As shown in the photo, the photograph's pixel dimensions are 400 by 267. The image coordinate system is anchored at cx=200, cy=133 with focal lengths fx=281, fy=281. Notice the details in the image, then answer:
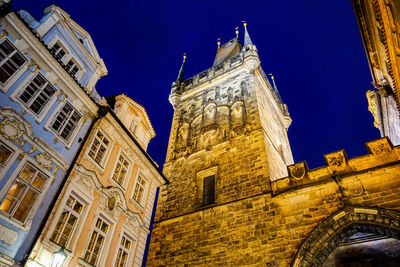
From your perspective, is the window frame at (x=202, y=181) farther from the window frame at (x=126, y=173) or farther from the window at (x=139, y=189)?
the window frame at (x=126, y=173)

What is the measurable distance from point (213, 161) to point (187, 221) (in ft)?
10.3

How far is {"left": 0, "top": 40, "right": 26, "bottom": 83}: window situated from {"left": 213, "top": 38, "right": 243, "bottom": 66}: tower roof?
57.3ft

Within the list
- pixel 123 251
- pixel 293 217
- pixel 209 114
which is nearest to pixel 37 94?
pixel 123 251

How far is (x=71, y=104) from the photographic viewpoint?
8203mm

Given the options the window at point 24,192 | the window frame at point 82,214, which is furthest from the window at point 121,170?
the window at point 24,192

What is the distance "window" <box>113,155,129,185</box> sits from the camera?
9.07m

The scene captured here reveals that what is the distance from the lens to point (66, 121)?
787 centimetres

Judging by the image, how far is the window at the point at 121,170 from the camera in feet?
29.8

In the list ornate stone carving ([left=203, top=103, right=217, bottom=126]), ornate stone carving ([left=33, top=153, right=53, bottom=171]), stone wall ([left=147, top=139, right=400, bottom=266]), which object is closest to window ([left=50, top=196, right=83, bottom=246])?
ornate stone carving ([left=33, top=153, right=53, bottom=171])

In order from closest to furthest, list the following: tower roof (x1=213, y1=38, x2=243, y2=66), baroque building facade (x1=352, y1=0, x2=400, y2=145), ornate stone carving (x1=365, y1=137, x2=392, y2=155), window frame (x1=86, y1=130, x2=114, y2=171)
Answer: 1. baroque building facade (x1=352, y1=0, x2=400, y2=145)
2. window frame (x1=86, y1=130, x2=114, y2=171)
3. ornate stone carving (x1=365, y1=137, x2=392, y2=155)
4. tower roof (x1=213, y1=38, x2=243, y2=66)

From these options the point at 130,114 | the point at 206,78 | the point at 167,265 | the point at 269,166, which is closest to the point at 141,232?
the point at 167,265

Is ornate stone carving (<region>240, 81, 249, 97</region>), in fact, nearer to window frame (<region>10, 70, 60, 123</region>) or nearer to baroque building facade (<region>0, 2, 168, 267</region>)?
baroque building facade (<region>0, 2, 168, 267</region>)

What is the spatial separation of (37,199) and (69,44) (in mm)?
5191

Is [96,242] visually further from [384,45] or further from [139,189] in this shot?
[384,45]
